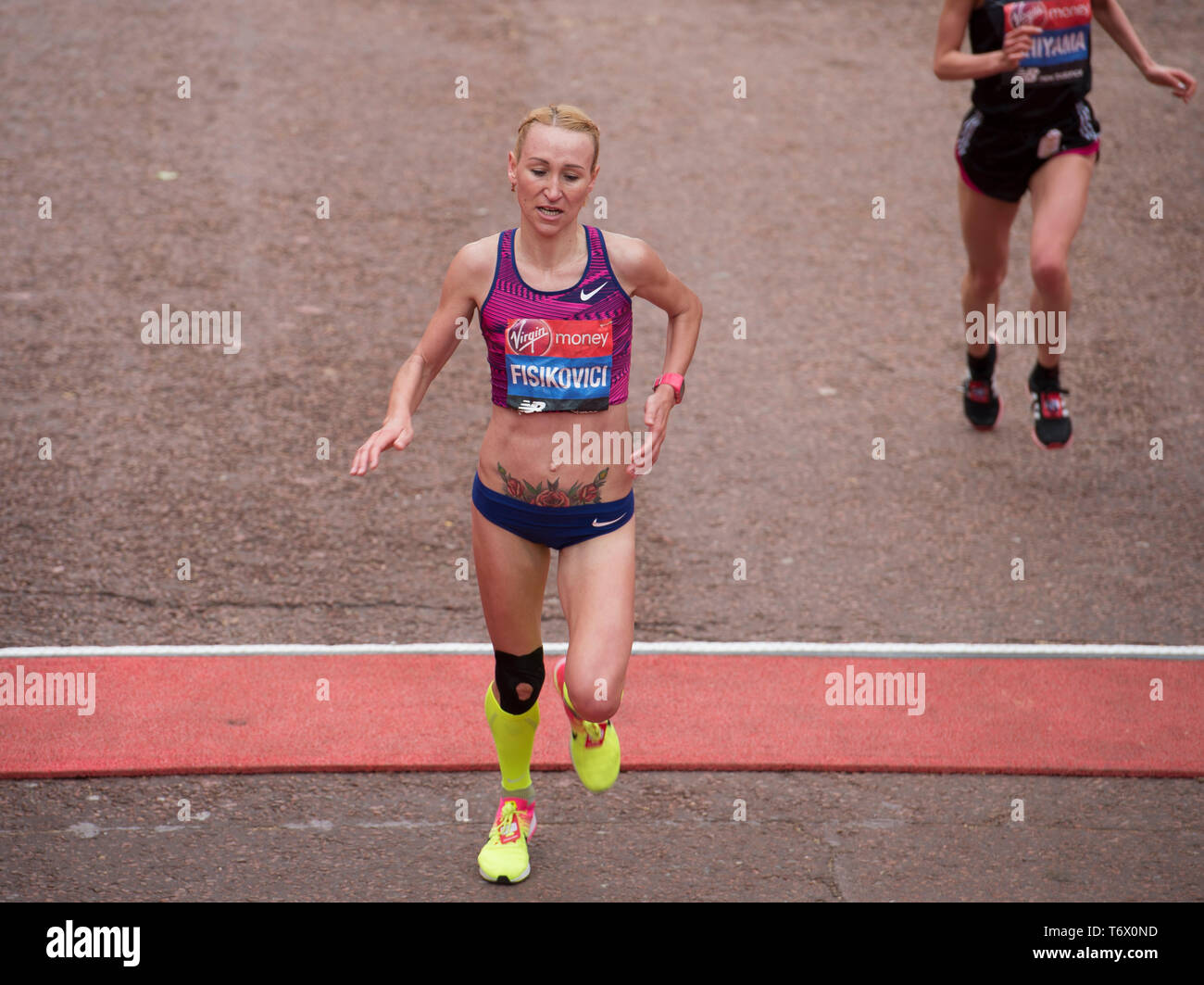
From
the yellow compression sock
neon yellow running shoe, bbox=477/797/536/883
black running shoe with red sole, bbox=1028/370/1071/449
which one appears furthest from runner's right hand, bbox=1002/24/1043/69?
neon yellow running shoe, bbox=477/797/536/883

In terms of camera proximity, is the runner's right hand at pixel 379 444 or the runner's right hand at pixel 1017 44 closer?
the runner's right hand at pixel 379 444

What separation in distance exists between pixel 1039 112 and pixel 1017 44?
20.5 inches

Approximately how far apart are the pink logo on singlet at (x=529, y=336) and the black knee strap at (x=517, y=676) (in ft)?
3.28

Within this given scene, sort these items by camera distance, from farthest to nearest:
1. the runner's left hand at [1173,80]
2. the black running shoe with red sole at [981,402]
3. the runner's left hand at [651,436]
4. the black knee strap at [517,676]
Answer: the black running shoe with red sole at [981,402], the runner's left hand at [1173,80], the black knee strap at [517,676], the runner's left hand at [651,436]

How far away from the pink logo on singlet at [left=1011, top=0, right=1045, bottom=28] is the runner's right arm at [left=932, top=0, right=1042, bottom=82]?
8 centimetres

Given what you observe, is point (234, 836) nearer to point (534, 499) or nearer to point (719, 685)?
point (534, 499)

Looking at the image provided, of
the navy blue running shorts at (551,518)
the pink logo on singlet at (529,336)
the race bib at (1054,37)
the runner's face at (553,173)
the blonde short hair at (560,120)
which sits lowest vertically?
the navy blue running shorts at (551,518)

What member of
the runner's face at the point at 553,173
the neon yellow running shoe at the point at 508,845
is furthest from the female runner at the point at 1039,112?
the neon yellow running shoe at the point at 508,845

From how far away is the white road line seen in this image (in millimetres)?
5953

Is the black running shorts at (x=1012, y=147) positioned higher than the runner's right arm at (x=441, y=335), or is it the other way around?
the black running shorts at (x=1012, y=147)

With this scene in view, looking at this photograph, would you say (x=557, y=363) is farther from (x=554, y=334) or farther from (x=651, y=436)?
(x=651, y=436)

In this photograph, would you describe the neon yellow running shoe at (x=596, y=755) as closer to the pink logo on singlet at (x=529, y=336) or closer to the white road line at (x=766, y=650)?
the pink logo on singlet at (x=529, y=336)

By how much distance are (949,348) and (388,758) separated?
5.46 meters

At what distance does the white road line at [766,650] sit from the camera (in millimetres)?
5953
